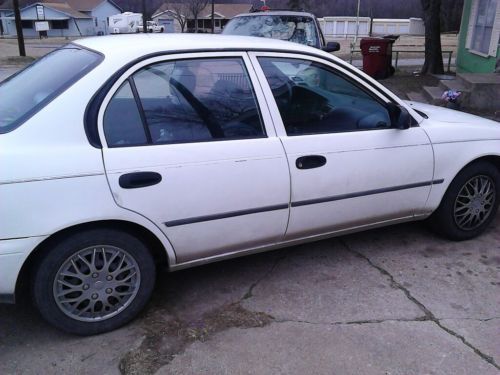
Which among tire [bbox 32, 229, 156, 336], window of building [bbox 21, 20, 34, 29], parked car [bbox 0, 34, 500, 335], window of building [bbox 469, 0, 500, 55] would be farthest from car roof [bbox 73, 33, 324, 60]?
window of building [bbox 21, 20, 34, 29]

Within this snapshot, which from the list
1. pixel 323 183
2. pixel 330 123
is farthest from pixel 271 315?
pixel 330 123

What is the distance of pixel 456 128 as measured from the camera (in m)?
3.83

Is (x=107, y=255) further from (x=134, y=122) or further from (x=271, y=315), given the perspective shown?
(x=271, y=315)

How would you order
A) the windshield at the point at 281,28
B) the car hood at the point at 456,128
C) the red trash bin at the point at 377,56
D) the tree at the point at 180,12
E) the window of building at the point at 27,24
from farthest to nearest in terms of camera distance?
the window of building at the point at 27,24 → the tree at the point at 180,12 → the red trash bin at the point at 377,56 → the windshield at the point at 281,28 → the car hood at the point at 456,128

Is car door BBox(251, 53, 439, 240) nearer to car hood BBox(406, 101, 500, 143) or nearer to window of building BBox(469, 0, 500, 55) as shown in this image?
car hood BBox(406, 101, 500, 143)

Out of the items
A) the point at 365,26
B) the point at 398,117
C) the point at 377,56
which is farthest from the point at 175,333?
the point at 365,26

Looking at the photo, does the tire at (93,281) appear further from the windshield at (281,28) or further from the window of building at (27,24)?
the window of building at (27,24)

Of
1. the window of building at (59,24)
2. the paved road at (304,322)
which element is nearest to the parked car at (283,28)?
the paved road at (304,322)

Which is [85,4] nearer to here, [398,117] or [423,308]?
[398,117]

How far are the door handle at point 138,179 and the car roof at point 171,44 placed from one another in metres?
0.67

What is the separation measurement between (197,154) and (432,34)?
12.5m

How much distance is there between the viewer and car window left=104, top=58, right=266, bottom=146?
9.46 ft

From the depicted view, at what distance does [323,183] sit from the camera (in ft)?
10.8

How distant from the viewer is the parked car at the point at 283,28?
868cm
